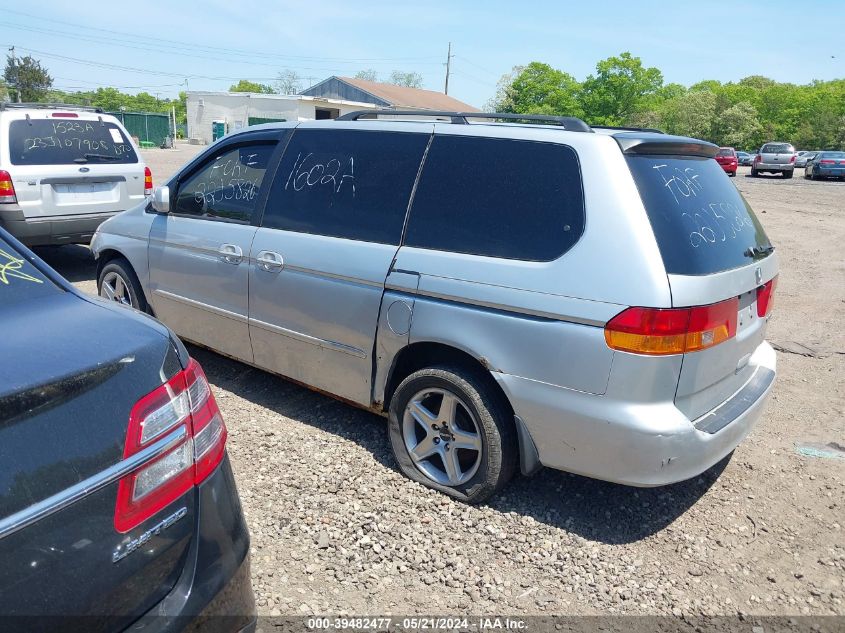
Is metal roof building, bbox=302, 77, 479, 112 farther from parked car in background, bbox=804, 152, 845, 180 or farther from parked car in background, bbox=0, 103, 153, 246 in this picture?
parked car in background, bbox=0, 103, 153, 246

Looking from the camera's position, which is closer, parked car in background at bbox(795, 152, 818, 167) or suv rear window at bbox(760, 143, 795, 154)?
suv rear window at bbox(760, 143, 795, 154)

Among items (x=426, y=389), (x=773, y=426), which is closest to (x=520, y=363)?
(x=426, y=389)

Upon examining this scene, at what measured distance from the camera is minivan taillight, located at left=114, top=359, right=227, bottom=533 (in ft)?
5.03

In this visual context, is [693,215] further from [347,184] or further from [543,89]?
[543,89]

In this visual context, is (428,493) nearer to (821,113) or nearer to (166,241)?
(166,241)

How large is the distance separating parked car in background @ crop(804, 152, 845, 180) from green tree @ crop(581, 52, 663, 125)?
31823 millimetres

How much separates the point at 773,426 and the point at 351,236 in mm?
3090

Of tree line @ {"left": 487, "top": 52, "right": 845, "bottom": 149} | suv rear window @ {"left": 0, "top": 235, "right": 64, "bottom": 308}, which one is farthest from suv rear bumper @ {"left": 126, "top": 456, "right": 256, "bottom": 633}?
tree line @ {"left": 487, "top": 52, "right": 845, "bottom": 149}

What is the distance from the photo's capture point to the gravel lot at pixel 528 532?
2719 millimetres

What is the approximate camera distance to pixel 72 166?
23.9 feet

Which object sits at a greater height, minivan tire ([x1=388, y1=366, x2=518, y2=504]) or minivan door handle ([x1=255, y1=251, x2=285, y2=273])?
minivan door handle ([x1=255, y1=251, x2=285, y2=273])

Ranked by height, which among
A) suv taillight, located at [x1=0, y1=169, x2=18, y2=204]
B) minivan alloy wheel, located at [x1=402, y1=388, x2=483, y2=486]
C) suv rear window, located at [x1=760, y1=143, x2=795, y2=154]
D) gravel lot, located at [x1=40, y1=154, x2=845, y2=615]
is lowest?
gravel lot, located at [x1=40, y1=154, x2=845, y2=615]

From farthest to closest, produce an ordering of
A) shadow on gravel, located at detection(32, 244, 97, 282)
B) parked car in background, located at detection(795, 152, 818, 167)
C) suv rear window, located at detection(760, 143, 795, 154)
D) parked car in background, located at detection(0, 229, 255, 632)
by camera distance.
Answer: parked car in background, located at detection(795, 152, 818, 167)
suv rear window, located at detection(760, 143, 795, 154)
shadow on gravel, located at detection(32, 244, 97, 282)
parked car in background, located at detection(0, 229, 255, 632)

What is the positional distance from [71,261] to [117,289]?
411cm
